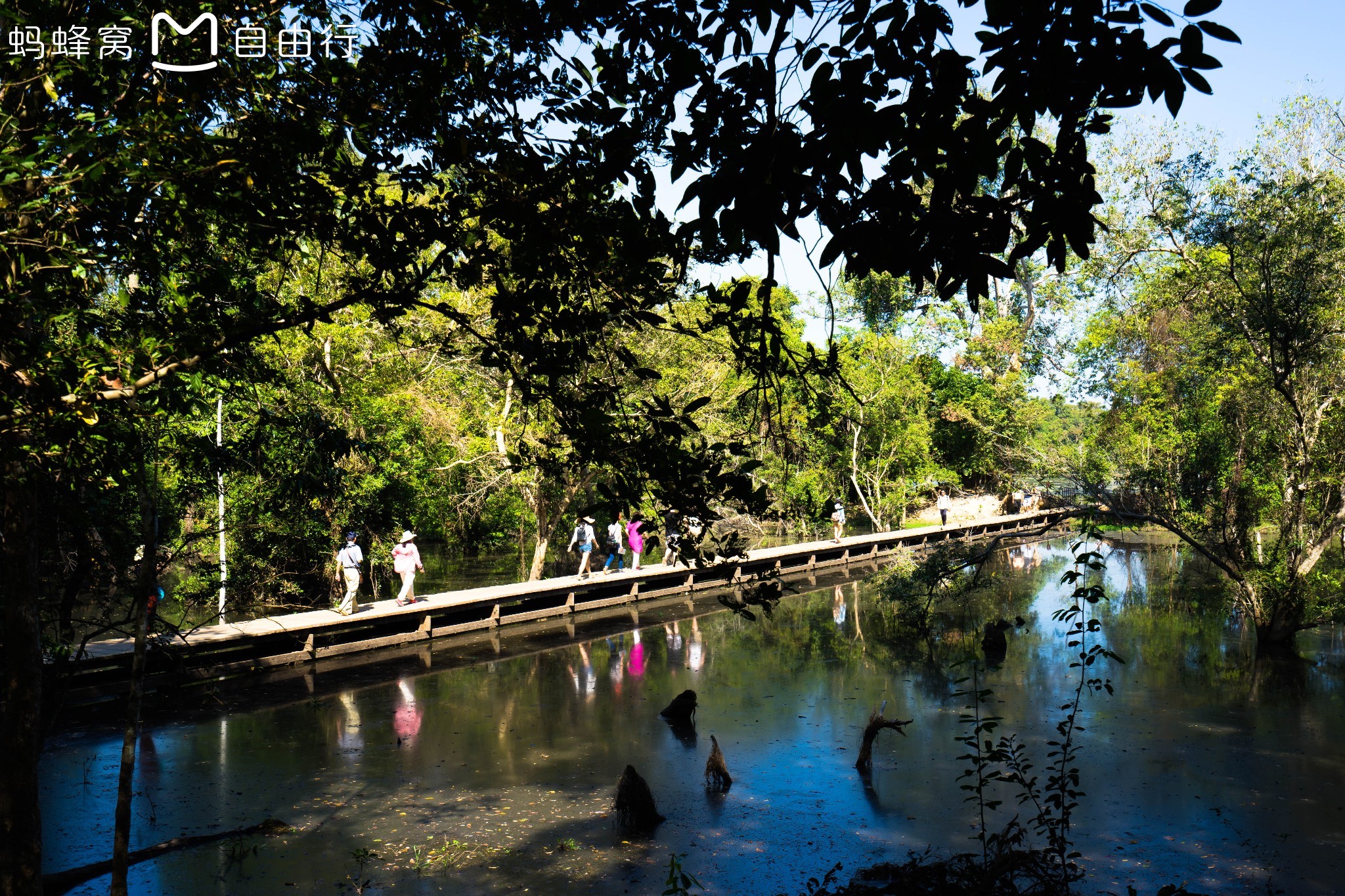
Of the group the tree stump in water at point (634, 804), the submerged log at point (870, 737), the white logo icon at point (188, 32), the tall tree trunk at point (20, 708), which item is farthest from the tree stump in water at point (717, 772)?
the white logo icon at point (188, 32)

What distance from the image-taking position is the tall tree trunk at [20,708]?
5.76 metres

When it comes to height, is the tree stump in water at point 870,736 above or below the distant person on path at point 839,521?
below

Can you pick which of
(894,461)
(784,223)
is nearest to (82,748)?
(784,223)

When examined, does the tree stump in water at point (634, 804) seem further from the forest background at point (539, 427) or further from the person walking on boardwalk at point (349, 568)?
the person walking on boardwalk at point (349, 568)

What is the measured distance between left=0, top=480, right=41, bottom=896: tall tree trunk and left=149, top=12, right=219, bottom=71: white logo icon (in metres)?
2.67

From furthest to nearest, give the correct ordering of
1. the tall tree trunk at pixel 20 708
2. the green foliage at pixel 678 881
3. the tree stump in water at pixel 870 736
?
the tree stump in water at pixel 870 736 < the tall tree trunk at pixel 20 708 < the green foliage at pixel 678 881

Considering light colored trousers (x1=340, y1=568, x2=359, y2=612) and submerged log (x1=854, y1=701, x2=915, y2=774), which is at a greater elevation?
light colored trousers (x1=340, y1=568, x2=359, y2=612)

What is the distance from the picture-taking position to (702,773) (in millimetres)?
10898

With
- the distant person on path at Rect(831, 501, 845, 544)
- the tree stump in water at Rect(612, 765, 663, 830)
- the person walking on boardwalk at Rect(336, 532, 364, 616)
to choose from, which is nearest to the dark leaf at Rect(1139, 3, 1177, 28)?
the tree stump in water at Rect(612, 765, 663, 830)

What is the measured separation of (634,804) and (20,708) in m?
5.11

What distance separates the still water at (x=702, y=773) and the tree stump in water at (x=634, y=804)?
0.17m

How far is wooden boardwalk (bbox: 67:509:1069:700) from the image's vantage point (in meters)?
13.5

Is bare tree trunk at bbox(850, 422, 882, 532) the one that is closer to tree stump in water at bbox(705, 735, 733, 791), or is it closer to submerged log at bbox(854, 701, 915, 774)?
submerged log at bbox(854, 701, 915, 774)

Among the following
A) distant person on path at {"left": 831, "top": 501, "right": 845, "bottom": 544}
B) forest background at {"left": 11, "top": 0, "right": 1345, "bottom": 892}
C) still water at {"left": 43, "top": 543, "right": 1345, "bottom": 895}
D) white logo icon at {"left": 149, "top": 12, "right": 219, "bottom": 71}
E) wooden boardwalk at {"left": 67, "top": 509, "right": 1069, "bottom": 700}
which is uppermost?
white logo icon at {"left": 149, "top": 12, "right": 219, "bottom": 71}
